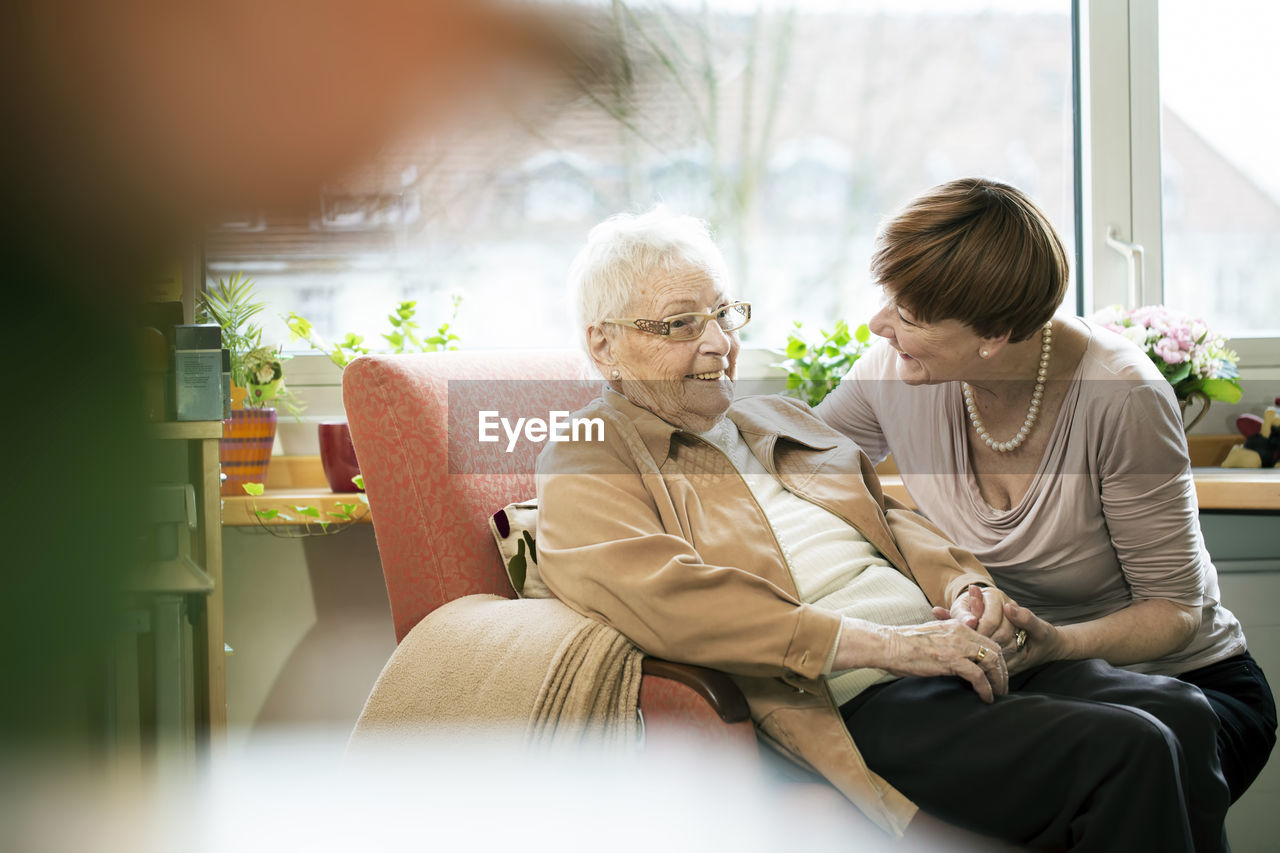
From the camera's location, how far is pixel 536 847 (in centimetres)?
39

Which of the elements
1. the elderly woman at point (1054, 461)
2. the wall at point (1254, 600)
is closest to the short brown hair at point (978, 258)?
the elderly woman at point (1054, 461)

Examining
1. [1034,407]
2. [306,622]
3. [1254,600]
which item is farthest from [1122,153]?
[306,622]

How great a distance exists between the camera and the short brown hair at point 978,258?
57.1 inches

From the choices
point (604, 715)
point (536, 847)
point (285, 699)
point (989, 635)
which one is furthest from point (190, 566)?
point (285, 699)

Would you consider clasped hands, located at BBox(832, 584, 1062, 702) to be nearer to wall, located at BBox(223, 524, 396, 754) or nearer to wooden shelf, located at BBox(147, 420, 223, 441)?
wooden shelf, located at BBox(147, 420, 223, 441)

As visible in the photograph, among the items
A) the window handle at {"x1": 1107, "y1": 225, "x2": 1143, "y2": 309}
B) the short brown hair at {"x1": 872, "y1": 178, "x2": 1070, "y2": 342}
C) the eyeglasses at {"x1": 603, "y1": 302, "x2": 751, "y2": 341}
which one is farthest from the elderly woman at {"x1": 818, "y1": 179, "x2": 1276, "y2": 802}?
the window handle at {"x1": 1107, "y1": 225, "x2": 1143, "y2": 309}

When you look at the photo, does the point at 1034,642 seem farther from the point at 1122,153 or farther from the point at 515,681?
the point at 1122,153

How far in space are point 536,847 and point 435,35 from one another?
12.3 inches

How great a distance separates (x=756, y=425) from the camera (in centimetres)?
168

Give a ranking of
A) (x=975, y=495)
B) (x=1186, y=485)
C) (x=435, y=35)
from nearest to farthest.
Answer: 1. (x=435, y=35)
2. (x=1186, y=485)
3. (x=975, y=495)

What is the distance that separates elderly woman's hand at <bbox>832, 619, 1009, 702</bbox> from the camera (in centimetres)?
128

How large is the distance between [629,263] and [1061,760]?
0.92 m

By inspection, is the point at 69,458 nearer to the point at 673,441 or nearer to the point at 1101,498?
the point at 673,441

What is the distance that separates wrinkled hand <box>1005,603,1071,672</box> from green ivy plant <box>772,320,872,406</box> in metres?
0.92
